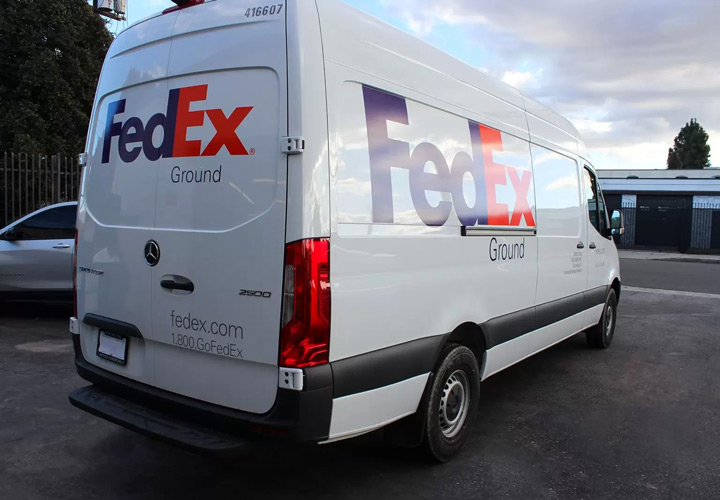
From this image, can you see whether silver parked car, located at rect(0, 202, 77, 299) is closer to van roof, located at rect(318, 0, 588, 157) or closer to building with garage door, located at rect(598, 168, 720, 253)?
van roof, located at rect(318, 0, 588, 157)

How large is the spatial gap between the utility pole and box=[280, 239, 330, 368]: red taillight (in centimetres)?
1893

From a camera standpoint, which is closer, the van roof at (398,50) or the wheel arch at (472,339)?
the van roof at (398,50)

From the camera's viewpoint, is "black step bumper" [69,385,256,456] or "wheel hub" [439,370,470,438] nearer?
"black step bumper" [69,385,256,456]

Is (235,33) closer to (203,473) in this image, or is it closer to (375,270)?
(375,270)

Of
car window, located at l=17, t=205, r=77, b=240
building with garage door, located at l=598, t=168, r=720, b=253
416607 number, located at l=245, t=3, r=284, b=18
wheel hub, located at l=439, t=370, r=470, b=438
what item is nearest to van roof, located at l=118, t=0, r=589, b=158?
416607 number, located at l=245, t=3, r=284, b=18

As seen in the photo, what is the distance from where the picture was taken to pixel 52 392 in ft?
16.4

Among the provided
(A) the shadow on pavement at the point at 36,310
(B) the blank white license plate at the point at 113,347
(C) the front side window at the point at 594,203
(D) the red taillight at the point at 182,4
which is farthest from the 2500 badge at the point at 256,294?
(A) the shadow on pavement at the point at 36,310

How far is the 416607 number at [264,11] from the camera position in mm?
2848

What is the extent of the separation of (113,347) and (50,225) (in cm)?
520

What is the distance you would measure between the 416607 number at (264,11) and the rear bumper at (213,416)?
1756mm

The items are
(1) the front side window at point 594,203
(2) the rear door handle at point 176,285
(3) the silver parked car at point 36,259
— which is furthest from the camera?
(3) the silver parked car at point 36,259

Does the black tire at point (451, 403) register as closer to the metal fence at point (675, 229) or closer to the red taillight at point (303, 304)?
the red taillight at point (303, 304)

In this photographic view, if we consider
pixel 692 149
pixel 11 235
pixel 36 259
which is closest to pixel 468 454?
pixel 36 259

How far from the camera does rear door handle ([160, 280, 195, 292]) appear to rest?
3.05 m
